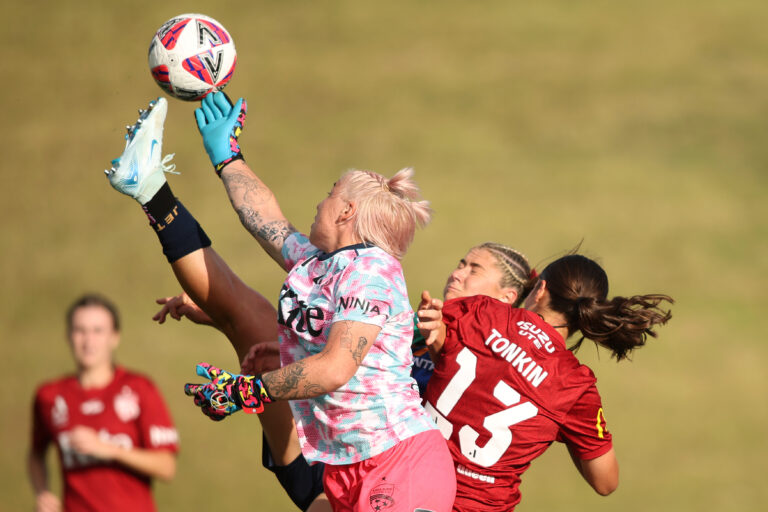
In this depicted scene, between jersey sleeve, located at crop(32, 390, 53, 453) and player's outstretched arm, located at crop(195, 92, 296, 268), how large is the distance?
1.14 meters

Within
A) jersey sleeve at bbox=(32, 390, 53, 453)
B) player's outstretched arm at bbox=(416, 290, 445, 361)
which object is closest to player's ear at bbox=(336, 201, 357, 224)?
player's outstretched arm at bbox=(416, 290, 445, 361)

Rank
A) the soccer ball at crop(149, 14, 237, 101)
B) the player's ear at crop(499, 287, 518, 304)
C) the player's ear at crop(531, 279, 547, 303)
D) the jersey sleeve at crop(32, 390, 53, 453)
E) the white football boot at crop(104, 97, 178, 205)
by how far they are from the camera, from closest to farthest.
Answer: the white football boot at crop(104, 97, 178, 205) → the jersey sleeve at crop(32, 390, 53, 453) → the player's ear at crop(531, 279, 547, 303) → the soccer ball at crop(149, 14, 237, 101) → the player's ear at crop(499, 287, 518, 304)

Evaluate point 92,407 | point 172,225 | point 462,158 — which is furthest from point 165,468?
point 462,158

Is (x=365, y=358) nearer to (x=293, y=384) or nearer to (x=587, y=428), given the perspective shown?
(x=293, y=384)

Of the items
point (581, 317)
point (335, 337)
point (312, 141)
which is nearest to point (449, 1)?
point (312, 141)

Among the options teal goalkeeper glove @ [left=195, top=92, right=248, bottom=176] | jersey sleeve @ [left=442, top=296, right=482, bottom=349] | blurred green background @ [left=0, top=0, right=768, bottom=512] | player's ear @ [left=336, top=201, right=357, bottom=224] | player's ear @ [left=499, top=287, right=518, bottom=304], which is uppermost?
blurred green background @ [left=0, top=0, right=768, bottom=512]

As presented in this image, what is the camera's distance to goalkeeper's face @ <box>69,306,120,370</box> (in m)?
3.56

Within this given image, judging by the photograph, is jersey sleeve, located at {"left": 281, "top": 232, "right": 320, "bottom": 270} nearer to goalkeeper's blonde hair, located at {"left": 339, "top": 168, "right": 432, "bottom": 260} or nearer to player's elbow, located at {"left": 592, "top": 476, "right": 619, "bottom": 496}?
goalkeeper's blonde hair, located at {"left": 339, "top": 168, "right": 432, "bottom": 260}

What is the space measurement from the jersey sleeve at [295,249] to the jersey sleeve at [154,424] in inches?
30.7

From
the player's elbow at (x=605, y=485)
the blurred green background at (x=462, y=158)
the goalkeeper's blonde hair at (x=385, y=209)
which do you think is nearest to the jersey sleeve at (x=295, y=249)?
the goalkeeper's blonde hair at (x=385, y=209)

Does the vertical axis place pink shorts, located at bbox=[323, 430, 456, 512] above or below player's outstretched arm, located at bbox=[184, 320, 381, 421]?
below

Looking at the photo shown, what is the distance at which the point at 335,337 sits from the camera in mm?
2684

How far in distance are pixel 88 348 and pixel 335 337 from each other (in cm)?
138

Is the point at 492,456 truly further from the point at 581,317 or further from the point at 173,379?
the point at 173,379
